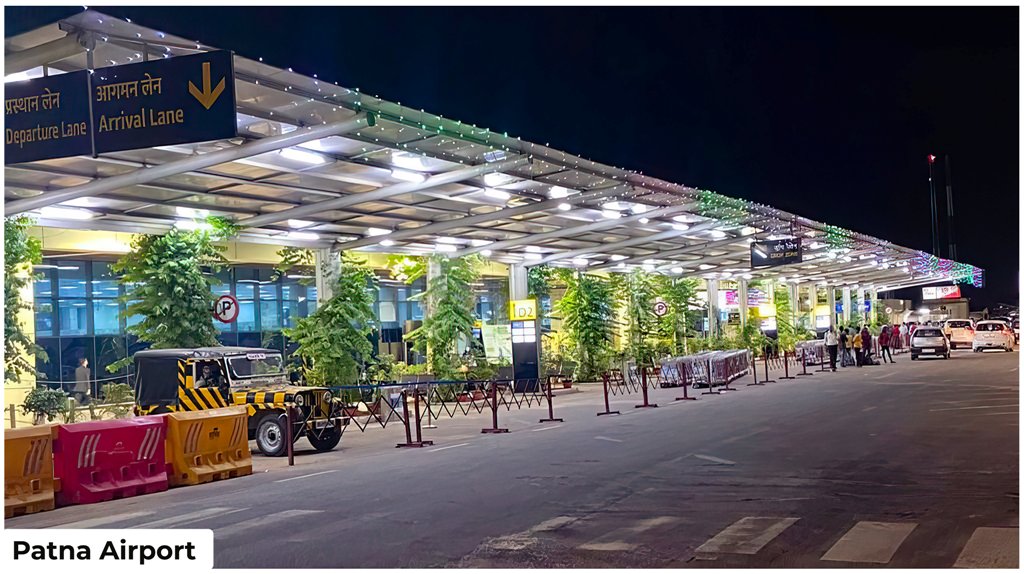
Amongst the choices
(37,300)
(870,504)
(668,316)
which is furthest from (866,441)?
(668,316)

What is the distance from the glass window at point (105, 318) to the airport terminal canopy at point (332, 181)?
761cm

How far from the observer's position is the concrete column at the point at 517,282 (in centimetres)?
3856

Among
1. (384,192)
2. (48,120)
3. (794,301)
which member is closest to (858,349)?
(794,301)

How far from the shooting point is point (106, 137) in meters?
11.5

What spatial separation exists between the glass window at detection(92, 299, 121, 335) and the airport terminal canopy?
761 cm

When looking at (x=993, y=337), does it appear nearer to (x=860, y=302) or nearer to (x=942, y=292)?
(x=860, y=302)

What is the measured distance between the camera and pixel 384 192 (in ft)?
75.7

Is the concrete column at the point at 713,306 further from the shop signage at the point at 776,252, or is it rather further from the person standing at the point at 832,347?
the shop signage at the point at 776,252

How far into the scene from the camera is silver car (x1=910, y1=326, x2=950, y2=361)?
4766 cm

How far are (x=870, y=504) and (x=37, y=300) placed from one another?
26453mm

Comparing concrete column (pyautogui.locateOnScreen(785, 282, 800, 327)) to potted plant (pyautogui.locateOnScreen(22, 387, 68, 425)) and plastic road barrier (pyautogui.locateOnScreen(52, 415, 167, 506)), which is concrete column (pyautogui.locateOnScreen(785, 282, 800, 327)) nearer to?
potted plant (pyautogui.locateOnScreen(22, 387, 68, 425))

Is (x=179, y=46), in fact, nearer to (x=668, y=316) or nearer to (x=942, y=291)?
(x=668, y=316)

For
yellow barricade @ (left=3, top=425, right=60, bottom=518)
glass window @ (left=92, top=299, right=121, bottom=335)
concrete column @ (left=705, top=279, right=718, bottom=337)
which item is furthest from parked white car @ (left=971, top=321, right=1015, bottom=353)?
yellow barricade @ (left=3, top=425, right=60, bottom=518)

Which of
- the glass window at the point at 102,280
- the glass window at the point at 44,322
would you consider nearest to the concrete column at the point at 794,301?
the glass window at the point at 102,280
